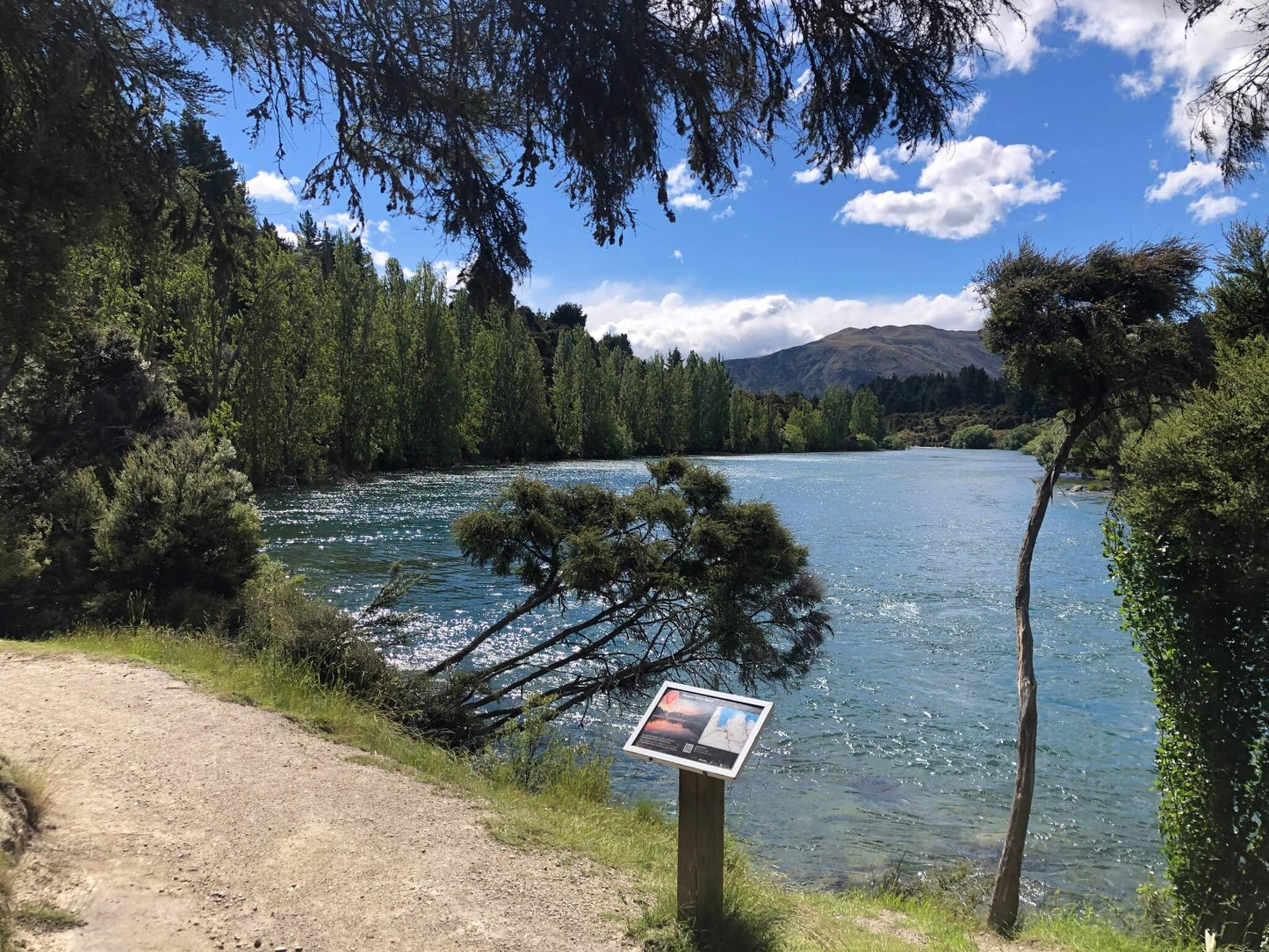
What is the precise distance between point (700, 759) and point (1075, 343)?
5196mm

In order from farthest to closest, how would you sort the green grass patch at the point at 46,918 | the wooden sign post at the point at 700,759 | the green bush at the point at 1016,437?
the green bush at the point at 1016,437, the wooden sign post at the point at 700,759, the green grass patch at the point at 46,918

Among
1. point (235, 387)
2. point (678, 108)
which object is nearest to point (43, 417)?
point (678, 108)

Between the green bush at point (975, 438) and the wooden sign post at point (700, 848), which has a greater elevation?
the green bush at point (975, 438)

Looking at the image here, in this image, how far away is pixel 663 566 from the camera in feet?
29.4

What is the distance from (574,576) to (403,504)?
977 inches

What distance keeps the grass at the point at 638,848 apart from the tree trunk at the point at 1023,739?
0.26 meters

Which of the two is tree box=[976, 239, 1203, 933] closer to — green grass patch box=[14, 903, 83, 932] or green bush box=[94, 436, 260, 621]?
green grass patch box=[14, 903, 83, 932]

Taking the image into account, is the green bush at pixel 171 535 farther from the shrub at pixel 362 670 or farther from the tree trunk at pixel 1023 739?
the tree trunk at pixel 1023 739

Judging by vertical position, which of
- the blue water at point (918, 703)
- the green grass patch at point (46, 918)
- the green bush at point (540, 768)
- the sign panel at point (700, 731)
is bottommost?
the blue water at point (918, 703)

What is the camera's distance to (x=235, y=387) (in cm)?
3647

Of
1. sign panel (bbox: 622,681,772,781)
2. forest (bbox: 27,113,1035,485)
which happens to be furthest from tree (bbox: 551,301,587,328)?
sign panel (bbox: 622,681,772,781)

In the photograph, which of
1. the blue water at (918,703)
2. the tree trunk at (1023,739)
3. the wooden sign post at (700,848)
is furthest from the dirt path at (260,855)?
the tree trunk at (1023,739)

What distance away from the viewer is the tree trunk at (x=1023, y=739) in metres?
6.32

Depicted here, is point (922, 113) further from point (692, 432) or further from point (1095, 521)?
point (692, 432)
